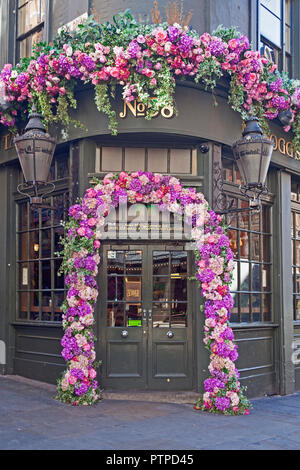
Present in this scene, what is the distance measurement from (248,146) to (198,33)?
7.12 ft

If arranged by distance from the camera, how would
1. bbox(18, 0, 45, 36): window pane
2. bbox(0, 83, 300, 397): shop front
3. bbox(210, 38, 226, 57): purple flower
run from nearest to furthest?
bbox(210, 38, 226, 57): purple flower, bbox(0, 83, 300, 397): shop front, bbox(18, 0, 45, 36): window pane

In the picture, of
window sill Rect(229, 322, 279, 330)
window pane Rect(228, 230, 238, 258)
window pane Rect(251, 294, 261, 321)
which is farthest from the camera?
window pane Rect(251, 294, 261, 321)

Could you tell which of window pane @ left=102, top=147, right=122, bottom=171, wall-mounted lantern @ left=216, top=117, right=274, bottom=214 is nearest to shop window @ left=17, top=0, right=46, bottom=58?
window pane @ left=102, top=147, right=122, bottom=171

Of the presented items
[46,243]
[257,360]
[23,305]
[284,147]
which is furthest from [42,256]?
[284,147]

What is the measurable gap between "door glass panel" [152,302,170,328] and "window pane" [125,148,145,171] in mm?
2096

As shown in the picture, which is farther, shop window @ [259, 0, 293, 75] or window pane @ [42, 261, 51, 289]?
shop window @ [259, 0, 293, 75]

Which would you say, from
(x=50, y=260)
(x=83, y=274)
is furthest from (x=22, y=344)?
(x=83, y=274)

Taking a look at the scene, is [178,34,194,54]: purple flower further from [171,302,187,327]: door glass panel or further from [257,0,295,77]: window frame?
[171,302,187,327]: door glass panel

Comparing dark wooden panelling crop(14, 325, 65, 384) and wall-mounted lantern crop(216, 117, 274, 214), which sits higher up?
wall-mounted lantern crop(216, 117, 274, 214)

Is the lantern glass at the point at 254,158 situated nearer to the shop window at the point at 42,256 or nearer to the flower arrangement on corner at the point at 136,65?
the flower arrangement on corner at the point at 136,65

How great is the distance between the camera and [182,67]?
26.2 feet

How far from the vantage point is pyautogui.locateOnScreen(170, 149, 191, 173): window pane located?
8734 millimetres
